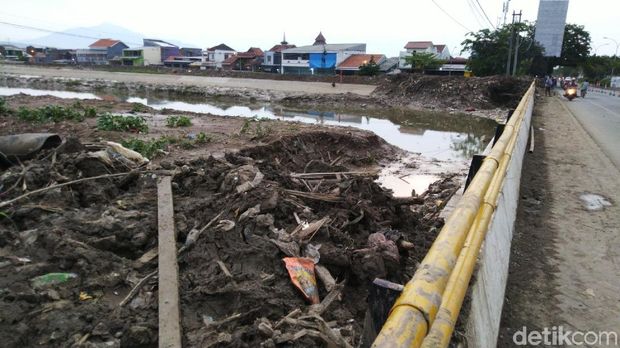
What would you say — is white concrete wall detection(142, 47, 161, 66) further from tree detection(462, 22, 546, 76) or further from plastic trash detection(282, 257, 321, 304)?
plastic trash detection(282, 257, 321, 304)

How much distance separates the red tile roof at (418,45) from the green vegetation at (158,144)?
69.5 m

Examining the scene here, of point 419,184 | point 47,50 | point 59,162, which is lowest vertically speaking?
point 419,184

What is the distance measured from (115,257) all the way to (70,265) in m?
0.36

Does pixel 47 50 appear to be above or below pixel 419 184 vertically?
above

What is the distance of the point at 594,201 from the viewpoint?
5.70 meters

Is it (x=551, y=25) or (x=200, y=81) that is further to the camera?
(x=551, y=25)

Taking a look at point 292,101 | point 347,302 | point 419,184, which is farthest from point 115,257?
point 292,101

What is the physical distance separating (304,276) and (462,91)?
27.5m

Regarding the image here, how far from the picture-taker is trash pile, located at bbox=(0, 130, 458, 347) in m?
2.82

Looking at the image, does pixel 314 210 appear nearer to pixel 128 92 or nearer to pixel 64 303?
pixel 64 303

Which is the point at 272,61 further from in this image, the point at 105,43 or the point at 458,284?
the point at 458,284

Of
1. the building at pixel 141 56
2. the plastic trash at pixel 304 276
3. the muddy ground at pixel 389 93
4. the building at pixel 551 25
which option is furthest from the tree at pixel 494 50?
the building at pixel 141 56

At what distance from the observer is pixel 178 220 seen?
4.35 m

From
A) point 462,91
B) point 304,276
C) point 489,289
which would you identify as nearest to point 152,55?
point 462,91
